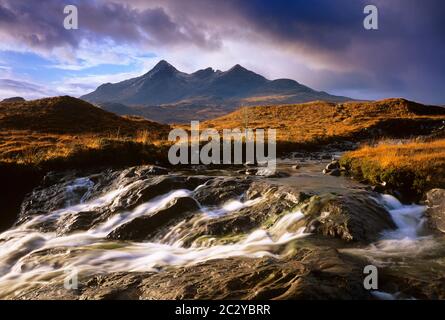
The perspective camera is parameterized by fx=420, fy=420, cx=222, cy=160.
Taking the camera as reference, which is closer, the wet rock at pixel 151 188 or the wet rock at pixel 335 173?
the wet rock at pixel 151 188

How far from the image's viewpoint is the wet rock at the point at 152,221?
14969mm

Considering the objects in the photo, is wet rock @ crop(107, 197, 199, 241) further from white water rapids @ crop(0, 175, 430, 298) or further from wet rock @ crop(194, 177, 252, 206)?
wet rock @ crop(194, 177, 252, 206)

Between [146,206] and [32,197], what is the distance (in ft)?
24.3

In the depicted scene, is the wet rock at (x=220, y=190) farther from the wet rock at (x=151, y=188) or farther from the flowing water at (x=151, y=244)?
the wet rock at (x=151, y=188)

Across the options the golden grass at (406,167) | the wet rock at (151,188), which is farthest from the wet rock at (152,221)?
the golden grass at (406,167)

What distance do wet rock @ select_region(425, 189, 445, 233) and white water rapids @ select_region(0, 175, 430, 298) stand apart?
354mm

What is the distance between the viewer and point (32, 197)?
20.9 meters

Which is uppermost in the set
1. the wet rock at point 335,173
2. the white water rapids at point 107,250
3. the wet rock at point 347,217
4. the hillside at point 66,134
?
the hillside at point 66,134

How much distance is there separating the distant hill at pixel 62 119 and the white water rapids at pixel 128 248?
30824mm

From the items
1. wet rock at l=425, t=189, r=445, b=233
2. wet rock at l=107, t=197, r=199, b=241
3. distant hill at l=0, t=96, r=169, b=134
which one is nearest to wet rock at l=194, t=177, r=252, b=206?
wet rock at l=107, t=197, r=199, b=241

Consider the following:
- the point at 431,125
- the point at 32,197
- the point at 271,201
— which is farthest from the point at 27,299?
the point at 431,125

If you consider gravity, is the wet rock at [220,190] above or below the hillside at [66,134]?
below

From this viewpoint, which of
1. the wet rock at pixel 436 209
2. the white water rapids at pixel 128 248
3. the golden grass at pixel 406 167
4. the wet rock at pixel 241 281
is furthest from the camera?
the golden grass at pixel 406 167
